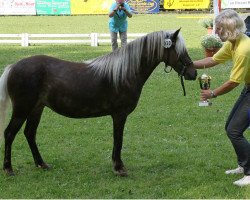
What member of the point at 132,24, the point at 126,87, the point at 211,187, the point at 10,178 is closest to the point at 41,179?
the point at 10,178

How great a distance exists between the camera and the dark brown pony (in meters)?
5.47

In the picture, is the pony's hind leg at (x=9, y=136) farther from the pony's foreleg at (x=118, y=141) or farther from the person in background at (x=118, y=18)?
the person in background at (x=118, y=18)

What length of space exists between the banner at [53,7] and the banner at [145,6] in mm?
4450

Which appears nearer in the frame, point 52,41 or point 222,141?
point 222,141

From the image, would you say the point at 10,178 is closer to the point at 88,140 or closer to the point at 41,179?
the point at 41,179

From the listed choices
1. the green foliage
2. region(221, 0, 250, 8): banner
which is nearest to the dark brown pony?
the green foliage

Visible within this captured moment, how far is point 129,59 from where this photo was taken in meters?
5.51

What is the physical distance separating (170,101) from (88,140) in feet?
9.03

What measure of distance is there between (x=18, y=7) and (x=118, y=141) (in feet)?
90.9

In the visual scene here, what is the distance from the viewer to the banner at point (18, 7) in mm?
31484

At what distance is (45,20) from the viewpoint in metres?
28.5

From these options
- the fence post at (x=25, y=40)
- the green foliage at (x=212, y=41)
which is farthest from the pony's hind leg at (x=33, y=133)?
the fence post at (x=25, y=40)

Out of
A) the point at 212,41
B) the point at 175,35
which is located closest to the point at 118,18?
the point at 212,41

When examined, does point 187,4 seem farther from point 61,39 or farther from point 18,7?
point 61,39
